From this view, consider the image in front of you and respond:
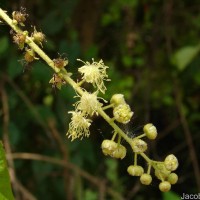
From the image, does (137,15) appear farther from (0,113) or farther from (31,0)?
(0,113)

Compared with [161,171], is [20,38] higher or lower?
higher

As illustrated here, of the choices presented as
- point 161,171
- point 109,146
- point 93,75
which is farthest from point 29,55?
point 161,171

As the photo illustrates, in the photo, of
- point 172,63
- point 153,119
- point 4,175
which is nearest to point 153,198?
point 153,119

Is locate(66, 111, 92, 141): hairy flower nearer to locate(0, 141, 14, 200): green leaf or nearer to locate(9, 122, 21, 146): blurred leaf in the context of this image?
locate(0, 141, 14, 200): green leaf

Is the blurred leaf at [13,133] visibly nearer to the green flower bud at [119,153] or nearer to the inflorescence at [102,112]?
the inflorescence at [102,112]

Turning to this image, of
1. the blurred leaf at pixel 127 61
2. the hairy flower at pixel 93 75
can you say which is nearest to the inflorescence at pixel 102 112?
the hairy flower at pixel 93 75

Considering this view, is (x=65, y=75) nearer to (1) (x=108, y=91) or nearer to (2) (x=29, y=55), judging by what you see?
(2) (x=29, y=55)

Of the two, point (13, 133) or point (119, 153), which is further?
point (13, 133)
